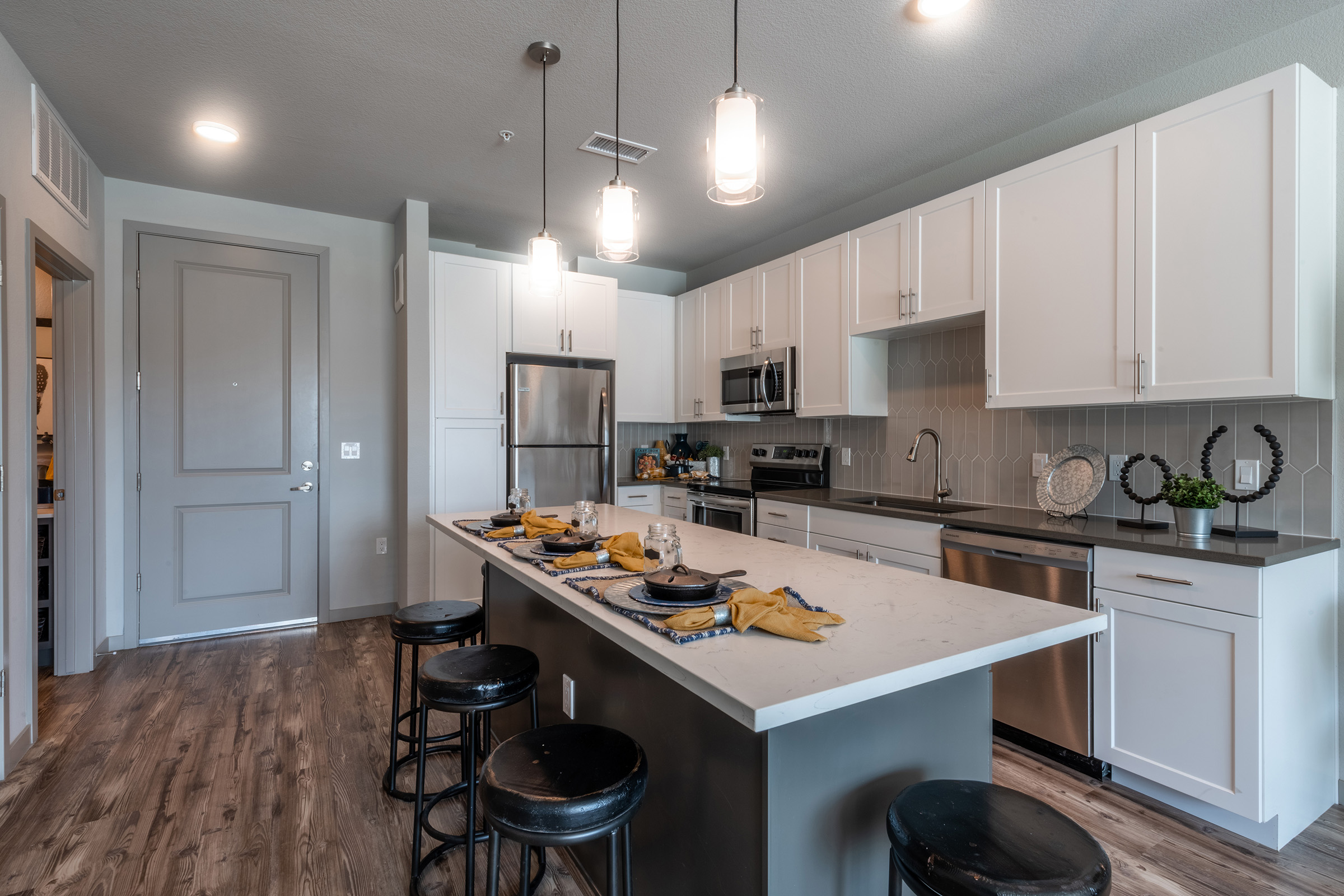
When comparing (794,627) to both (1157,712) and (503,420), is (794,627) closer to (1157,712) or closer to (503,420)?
(1157,712)

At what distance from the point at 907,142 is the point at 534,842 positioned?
3.20 metres

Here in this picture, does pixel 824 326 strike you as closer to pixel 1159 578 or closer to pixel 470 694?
pixel 1159 578

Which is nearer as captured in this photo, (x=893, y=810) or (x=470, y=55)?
(x=893, y=810)

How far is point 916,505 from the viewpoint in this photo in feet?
10.9

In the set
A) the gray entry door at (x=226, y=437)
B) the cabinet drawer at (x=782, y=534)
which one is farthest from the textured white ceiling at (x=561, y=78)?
the cabinet drawer at (x=782, y=534)

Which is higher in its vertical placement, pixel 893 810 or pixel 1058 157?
pixel 1058 157

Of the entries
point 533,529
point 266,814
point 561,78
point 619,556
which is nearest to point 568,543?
point 619,556

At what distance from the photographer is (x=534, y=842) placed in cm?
111

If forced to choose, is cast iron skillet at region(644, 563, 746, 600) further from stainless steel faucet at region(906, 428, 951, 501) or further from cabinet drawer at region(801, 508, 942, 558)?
stainless steel faucet at region(906, 428, 951, 501)

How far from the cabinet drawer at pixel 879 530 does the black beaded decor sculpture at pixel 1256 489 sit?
0.92 meters

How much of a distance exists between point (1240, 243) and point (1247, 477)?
806 millimetres

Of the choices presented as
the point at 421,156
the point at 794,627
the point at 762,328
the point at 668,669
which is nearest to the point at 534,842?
the point at 668,669

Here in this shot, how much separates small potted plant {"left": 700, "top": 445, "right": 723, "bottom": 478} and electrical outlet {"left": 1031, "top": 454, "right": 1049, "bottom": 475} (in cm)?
249

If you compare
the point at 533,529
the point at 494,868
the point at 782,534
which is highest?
the point at 533,529
